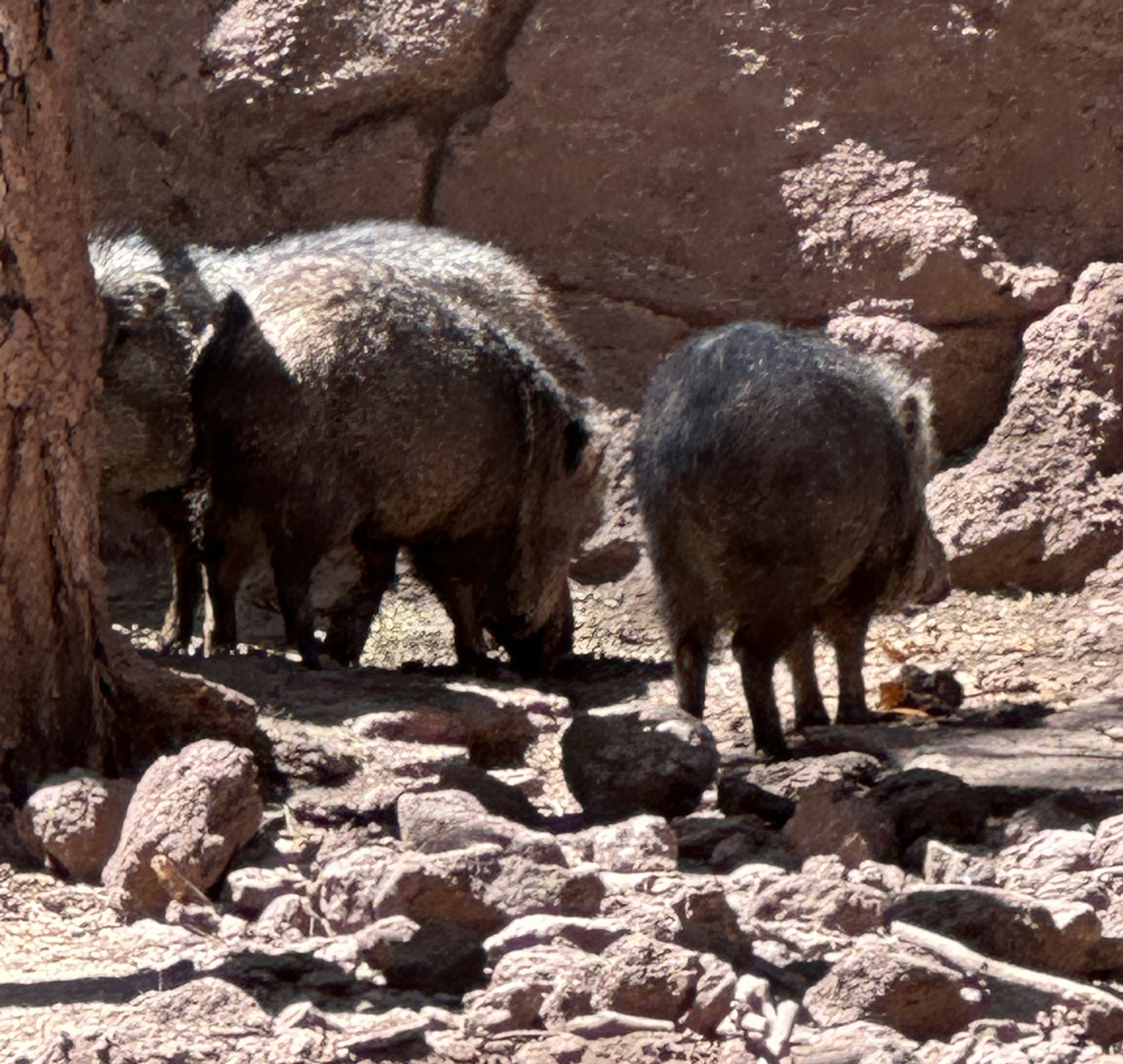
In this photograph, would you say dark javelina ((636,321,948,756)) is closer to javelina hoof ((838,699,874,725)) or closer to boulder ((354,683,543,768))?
javelina hoof ((838,699,874,725))

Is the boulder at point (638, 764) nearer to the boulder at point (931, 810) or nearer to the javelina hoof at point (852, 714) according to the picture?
the boulder at point (931, 810)

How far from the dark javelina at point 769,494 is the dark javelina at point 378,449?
808 millimetres

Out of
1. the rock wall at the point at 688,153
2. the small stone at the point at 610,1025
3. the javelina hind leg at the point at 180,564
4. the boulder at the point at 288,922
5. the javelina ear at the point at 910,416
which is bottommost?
the small stone at the point at 610,1025

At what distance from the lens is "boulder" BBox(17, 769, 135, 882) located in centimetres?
341

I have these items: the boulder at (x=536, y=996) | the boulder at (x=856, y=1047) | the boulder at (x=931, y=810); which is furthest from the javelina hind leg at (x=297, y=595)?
the boulder at (x=856, y=1047)

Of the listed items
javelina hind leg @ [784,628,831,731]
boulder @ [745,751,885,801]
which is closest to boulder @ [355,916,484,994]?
boulder @ [745,751,885,801]

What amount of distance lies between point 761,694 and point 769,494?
538 mm

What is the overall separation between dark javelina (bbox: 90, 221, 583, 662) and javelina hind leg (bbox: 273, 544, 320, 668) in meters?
0.32

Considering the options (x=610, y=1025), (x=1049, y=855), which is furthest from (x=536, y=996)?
(x=1049, y=855)

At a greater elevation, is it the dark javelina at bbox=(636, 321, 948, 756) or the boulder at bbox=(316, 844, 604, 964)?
the dark javelina at bbox=(636, 321, 948, 756)

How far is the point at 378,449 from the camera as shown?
5.32m

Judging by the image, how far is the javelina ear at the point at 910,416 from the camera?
16.0 ft

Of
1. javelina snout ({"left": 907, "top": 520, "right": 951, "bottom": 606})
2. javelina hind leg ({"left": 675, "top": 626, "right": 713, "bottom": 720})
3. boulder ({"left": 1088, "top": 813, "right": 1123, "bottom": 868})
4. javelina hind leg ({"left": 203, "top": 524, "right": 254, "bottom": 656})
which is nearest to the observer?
boulder ({"left": 1088, "top": 813, "right": 1123, "bottom": 868})

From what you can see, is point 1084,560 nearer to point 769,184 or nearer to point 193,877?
point 769,184
